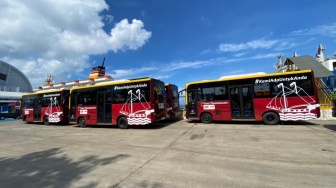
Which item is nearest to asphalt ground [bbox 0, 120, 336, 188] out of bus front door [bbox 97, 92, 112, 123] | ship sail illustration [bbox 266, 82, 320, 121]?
ship sail illustration [bbox 266, 82, 320, 121]

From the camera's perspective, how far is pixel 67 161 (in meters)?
4.96

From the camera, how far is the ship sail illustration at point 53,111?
582 inches

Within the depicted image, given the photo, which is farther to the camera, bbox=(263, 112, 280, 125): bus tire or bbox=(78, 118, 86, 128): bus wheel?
bbox=(78, 118, 86, 128): bus wheel

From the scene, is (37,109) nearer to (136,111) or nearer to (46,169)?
(136,111)

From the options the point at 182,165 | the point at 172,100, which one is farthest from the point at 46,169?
the point at 172,100

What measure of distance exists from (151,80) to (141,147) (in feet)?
15.9

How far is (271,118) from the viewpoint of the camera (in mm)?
10109

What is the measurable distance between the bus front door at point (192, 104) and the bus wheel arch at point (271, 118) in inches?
156

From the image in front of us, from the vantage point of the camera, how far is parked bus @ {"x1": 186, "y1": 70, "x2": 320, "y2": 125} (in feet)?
30.6

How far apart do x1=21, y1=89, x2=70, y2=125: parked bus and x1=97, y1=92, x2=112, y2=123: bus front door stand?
14.7ft

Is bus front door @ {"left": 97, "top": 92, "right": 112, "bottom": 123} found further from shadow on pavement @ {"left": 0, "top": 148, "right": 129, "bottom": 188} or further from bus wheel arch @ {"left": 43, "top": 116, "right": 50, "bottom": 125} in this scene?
bus wheel arch @ {"left": 43, "top": 116, "right": 50, "bottom": 125}

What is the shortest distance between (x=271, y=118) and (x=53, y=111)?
52.1 feet

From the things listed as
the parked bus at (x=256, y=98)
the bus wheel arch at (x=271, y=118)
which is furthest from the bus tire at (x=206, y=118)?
the bus wheel arch at (x=271, y=118)

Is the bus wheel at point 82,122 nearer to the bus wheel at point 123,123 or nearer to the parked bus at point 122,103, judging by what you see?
the parked bus at point 122,103
